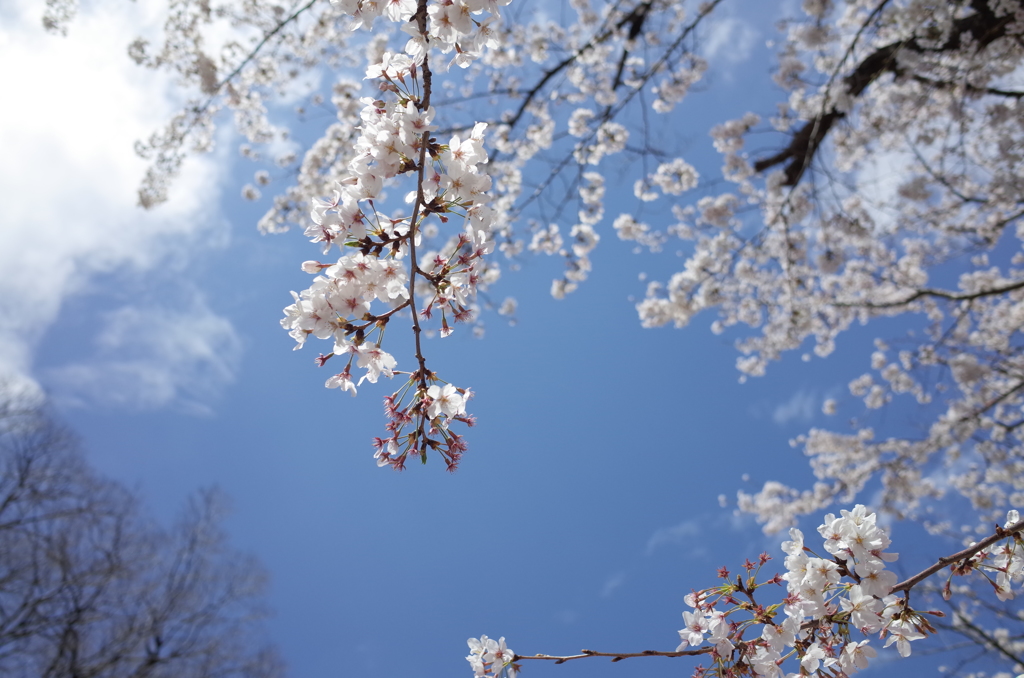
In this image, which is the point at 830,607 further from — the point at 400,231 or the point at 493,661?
the point at 400,231

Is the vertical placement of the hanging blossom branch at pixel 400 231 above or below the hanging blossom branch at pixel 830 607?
above

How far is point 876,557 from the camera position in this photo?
5.32 ft

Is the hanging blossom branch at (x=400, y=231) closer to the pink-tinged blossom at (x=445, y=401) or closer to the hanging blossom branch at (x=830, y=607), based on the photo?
the pink-tinged blossom at (x=445, y=401)

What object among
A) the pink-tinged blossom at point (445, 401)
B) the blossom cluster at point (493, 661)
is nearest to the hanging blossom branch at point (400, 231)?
the pink-tinged blossom at point (445, 401)

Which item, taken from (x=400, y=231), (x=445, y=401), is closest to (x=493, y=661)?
(x=445, y=401)

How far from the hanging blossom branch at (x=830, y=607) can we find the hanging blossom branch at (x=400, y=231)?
1.01 m

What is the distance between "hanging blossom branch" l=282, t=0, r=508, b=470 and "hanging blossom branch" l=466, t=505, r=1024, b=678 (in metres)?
1.01

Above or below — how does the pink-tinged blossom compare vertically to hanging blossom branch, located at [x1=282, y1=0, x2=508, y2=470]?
below

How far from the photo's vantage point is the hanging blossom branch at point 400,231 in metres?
1.46

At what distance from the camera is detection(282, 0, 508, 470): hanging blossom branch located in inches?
57.6

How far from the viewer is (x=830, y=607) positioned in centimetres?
169

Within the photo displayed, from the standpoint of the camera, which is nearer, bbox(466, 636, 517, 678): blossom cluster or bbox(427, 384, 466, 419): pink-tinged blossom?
bbox(427, 384, 466, 419): pink-tinged blossom

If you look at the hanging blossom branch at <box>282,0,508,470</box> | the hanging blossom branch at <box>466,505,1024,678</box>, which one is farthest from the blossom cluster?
the hanging blossom branch at <box>282,0,508,470</box>

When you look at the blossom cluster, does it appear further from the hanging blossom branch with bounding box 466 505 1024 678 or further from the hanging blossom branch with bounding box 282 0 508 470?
the hanging blossom branch with bounding box 282 0 508 470
